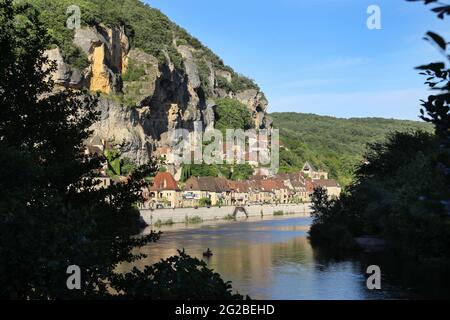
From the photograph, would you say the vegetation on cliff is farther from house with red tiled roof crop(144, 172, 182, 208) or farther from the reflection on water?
house with red tiled roof crop(144, 172, 182, 208)

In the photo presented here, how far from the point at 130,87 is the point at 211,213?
31.2m

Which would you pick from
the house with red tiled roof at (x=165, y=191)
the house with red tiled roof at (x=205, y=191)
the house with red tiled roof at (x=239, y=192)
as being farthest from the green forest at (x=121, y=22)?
the house with red tiled roof at (x=239, y=192)

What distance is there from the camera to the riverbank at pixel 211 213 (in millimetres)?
83881

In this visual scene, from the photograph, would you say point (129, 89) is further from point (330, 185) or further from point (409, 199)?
point (409, 199)

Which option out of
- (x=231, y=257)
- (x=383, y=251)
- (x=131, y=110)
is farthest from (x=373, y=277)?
(x=131, y=110)

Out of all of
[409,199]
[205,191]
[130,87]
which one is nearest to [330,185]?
[205,191]

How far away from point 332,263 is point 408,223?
8414mm

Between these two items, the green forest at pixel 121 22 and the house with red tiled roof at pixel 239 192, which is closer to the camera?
the green forest at pixel 121 22

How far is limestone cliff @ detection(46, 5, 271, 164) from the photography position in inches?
3856

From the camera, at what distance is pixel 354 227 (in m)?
55.8

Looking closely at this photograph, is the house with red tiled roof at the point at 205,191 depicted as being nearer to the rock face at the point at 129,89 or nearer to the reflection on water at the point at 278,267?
the rock face at the point at 129,89

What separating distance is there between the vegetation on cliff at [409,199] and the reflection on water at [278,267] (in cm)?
303

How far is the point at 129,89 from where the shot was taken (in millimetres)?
108938
